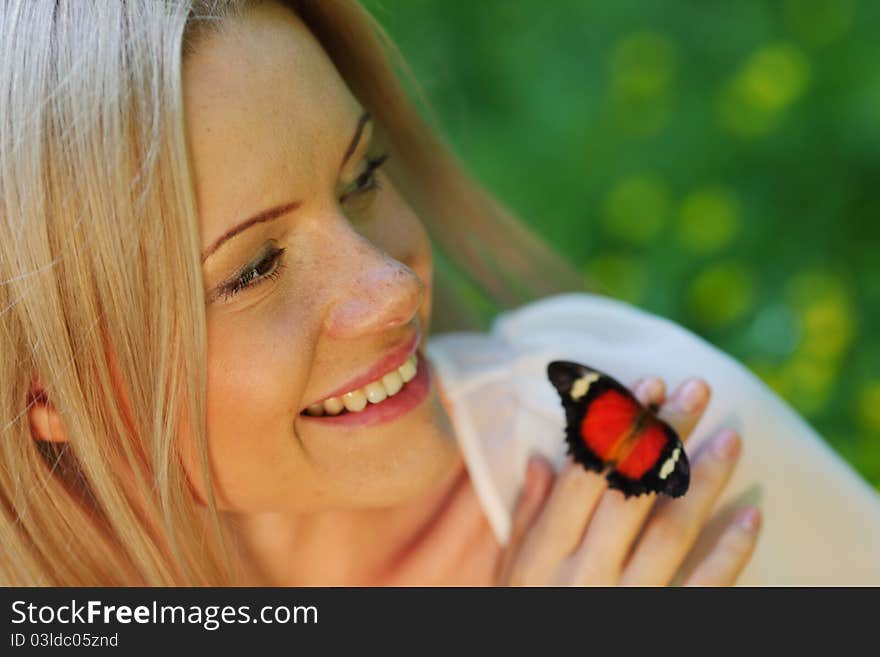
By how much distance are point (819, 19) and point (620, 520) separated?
2.64 meters

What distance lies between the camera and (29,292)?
56.4 inches

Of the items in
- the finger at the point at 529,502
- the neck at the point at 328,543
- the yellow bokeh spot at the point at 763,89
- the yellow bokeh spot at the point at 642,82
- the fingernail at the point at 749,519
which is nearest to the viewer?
the fingernail at the point at 749,519

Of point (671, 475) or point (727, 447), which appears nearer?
point (671, 475)

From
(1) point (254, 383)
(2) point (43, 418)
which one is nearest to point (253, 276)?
(1) point (254, 383)

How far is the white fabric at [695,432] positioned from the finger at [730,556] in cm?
6

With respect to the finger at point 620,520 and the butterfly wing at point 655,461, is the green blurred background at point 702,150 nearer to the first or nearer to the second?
the finger at point 620,520

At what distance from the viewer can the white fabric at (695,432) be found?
175 cm

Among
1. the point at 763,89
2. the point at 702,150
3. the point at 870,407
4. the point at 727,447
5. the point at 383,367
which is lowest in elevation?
the point at 870,407

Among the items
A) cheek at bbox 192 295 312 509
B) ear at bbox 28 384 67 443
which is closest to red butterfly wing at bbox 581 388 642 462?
cheek at bbox 192 295 312 509

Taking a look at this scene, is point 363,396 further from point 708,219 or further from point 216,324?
point 708,219

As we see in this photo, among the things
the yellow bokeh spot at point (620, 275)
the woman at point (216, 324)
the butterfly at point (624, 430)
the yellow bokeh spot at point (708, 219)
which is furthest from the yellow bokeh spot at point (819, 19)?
the butterfly at point (624, 430)

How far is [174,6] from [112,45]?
11cm

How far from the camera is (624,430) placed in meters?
1.61
